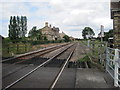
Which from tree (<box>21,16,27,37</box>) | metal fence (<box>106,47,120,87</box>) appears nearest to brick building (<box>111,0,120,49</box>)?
metal fence (<box>106,47,120,87</box>)

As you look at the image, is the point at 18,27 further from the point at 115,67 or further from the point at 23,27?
the point at 115,67

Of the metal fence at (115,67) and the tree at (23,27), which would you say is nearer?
the metal fence at (115,67)

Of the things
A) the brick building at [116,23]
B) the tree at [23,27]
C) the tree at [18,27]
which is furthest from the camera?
the tree at [23,27]

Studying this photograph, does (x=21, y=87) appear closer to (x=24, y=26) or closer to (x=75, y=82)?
(x=75, y=82)

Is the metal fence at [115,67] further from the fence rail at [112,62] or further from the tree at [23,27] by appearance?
the tree at [23,27]

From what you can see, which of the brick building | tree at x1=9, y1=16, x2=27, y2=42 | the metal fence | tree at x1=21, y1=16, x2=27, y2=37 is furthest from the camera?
tree at x1=21, y1=16, x2=27, y2=37

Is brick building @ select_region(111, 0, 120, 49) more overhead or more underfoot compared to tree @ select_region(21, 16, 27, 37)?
more underfoot

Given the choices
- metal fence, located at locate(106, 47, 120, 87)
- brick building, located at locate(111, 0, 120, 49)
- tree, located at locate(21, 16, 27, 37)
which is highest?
tree, located at locate(21, 16, 27, 37)

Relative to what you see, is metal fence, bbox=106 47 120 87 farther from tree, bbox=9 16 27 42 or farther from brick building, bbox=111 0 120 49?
A: tree, bbox=9 16 27 42

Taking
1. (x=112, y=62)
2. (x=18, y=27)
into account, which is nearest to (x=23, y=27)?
(x=18, y=27)

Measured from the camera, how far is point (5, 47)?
1727 centimetres

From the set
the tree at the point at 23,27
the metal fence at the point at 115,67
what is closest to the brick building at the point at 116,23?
the metal fence at the point at 115,67

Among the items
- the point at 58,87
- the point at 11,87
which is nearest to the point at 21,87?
the point at 11,87

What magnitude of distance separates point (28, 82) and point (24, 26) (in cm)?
Answer: 8651
